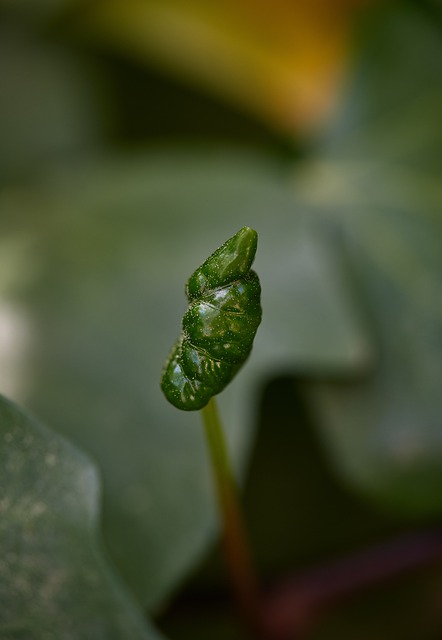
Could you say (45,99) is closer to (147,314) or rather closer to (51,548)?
(147,314)

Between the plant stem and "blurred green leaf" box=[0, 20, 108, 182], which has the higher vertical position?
"blurred green leaf" box=[0, 20, 108, 182]

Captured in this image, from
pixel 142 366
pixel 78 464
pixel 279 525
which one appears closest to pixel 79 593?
pixel 78 464

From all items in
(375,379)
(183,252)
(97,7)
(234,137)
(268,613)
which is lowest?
(268,613)

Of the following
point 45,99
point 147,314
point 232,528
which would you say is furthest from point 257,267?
point 45,99

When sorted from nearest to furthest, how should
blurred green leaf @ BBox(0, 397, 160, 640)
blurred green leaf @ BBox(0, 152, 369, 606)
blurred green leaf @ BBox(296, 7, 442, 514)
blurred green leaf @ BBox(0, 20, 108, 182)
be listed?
1. blurred green leaf @ BBox(0, 397, 160, 640)
2. blurred green leaf @ BBox(0, 152, 369, 606)
3. blurred green leaf @ BBox(296, 7, 442, 514)
4. blurred green leaf @ BBox(0, 20, 108, 182)

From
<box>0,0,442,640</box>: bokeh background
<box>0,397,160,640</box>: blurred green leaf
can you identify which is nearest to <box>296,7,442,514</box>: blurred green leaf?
<box>0,0,442,640</box>: bokeh background

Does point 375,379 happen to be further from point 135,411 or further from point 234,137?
point 234,137

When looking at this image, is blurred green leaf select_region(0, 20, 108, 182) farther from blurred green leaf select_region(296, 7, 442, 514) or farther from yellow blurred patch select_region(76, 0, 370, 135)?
blurred green leaf select_region(296, 7, 442, 514)

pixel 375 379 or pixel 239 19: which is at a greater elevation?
pixel 239 19
